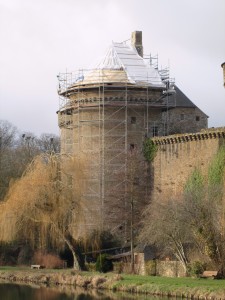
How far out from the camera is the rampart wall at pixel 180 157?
47062 millimetres

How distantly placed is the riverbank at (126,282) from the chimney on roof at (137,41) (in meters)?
19.7

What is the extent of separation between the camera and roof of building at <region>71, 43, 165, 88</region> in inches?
2084

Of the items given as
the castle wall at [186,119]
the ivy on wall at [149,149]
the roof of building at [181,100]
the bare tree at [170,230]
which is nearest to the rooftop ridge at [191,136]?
the ivy on wall at [149,149]

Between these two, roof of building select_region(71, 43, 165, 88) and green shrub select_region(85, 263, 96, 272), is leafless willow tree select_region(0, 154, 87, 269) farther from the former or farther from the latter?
roof of building select_region(71, 43, 165, 88)

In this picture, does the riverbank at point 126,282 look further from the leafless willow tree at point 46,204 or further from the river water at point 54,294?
the leafless willow tree at point 46,204

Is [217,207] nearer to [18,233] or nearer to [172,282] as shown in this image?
[172,282]

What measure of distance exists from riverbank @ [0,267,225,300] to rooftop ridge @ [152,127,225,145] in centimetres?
1059

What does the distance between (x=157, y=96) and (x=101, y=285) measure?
18449 mm

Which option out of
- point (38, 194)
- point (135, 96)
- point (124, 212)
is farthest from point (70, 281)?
point (135, 96)

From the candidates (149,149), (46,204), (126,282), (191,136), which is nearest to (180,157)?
(191,136)

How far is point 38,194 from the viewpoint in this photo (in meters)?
42.9

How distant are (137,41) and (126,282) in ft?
84.2

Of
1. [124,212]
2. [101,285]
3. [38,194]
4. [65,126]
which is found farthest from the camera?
A: [65,126]

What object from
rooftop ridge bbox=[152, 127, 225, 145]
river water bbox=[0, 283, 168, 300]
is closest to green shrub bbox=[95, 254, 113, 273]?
→ river water bbox=[0, 283, 168, 300]
